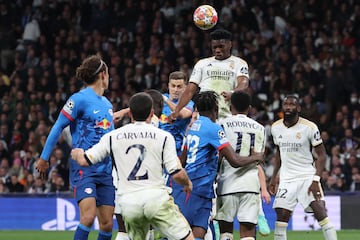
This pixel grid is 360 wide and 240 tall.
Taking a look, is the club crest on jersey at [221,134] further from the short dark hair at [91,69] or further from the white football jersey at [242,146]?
the short dark hair at [91,69]

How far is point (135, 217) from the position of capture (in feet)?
31.2

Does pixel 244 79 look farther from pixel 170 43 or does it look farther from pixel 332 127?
pixel 170 43

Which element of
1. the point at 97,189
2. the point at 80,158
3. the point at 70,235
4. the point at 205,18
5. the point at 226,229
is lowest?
the point at 70,235

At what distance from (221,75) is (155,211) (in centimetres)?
404

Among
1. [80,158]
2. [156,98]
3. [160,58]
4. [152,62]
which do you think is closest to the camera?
[80,158]

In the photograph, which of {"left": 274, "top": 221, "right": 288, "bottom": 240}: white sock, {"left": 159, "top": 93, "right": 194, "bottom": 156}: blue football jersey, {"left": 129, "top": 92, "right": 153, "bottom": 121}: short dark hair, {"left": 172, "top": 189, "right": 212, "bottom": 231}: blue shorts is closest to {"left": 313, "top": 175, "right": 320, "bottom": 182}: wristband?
{"left": 274, "top": 221, "right": 288, "bottom": 240}: white sock

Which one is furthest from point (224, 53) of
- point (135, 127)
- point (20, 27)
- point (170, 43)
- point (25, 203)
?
point (20, 27)

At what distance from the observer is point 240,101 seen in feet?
38.3

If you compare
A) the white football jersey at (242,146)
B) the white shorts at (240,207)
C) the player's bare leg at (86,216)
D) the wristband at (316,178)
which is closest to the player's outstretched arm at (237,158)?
the white football jersey at (242,146)

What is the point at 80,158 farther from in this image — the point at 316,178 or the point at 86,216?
the point at 316,178

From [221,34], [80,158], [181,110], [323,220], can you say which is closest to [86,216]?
[80,158]

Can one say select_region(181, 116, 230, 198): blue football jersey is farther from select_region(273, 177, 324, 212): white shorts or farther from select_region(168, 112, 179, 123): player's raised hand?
select_region(273, 177, 324, 212): white shorts

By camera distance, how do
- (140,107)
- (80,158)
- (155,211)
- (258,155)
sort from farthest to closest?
(258,155) → (80,158) → (140,107) → (155,211)

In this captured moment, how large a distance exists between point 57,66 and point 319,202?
12196mm
